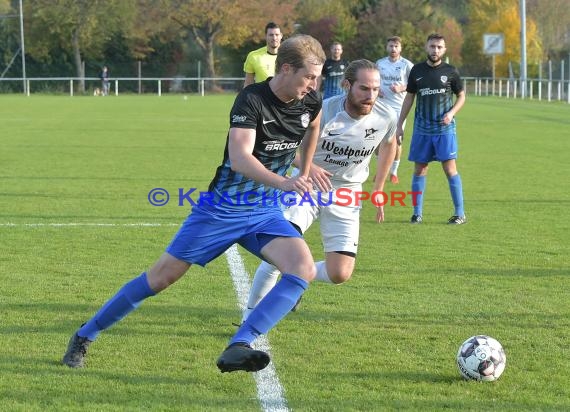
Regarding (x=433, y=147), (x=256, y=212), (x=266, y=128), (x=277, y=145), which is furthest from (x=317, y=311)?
(x=433, y=147)

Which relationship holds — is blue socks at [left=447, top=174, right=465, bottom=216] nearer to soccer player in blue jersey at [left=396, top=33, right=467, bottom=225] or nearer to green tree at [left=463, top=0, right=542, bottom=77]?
soccer player in blue jersey at [left=396, top=33, right=467, bottom=225]

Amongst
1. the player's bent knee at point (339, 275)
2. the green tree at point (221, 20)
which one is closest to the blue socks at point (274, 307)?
the player's bent knee at point (339, 275)

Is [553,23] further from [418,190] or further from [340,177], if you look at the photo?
[340,177]

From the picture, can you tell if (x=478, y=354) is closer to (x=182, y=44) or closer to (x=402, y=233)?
(x=402, y=233)

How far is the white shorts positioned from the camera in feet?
18.7

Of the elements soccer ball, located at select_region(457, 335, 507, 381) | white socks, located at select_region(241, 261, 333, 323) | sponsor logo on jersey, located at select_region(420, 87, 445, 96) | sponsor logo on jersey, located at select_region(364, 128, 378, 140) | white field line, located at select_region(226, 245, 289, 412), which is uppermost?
sponsor logo on jersey, located at select_region(420, 87, 445, 96)

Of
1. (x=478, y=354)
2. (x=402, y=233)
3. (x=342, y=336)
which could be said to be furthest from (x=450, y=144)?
(x=478, y=354)

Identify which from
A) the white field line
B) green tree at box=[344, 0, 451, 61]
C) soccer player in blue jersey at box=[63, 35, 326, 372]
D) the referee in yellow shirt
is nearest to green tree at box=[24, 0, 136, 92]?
green tree at box=[344, 0, 451, 61]

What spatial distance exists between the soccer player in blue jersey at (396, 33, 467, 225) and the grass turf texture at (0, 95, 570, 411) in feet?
1.30

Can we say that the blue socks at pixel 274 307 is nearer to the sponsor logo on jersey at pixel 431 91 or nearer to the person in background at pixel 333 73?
the sponsor logo on jersey at pixel 431 91

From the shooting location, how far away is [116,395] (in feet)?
14.3

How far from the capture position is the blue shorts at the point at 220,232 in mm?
4605

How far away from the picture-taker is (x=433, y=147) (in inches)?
391

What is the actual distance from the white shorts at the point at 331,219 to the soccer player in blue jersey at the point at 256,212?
0.87 meters
